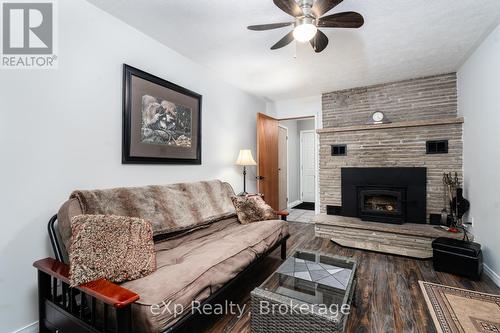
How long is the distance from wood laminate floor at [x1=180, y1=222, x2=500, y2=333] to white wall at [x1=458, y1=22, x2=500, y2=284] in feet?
1.65

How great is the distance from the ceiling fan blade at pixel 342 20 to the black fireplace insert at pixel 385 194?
2.63 m

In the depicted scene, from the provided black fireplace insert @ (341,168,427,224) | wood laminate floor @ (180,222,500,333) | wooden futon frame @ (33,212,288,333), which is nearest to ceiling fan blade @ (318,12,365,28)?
wooden futon frame @ (33,212,288,333)

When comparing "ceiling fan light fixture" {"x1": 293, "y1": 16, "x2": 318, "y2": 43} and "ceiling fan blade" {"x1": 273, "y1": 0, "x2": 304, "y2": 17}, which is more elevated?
"ceiling fan blade" {"x1": 273, "y1": 0, "x2": 304, "y2": 17}

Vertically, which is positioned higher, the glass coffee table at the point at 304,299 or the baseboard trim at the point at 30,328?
the glass coffee table at the point at 304,299

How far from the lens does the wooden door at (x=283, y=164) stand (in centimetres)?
581

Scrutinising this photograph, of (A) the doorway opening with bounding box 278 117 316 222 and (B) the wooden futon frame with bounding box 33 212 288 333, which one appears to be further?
(A) the doorway opening with bounding box 278 117 316 222

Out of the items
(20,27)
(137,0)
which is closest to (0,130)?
(20,27)

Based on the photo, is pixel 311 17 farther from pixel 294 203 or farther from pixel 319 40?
pixel 294 203

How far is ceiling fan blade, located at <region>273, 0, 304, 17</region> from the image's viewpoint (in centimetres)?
160

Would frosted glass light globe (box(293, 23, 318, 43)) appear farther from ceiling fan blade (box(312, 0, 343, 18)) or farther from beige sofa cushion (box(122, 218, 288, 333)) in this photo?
beige sofa cushion (box(122, 218, 288, 333))

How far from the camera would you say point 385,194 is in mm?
3670

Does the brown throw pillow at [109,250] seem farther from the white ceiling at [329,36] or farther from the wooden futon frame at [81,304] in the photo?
the white ceiling at [329,36]

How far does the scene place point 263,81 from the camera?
3.76 m

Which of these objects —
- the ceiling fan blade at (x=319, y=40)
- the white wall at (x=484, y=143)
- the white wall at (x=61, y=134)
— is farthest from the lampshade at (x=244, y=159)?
the white wall at (x=484, y=143)
